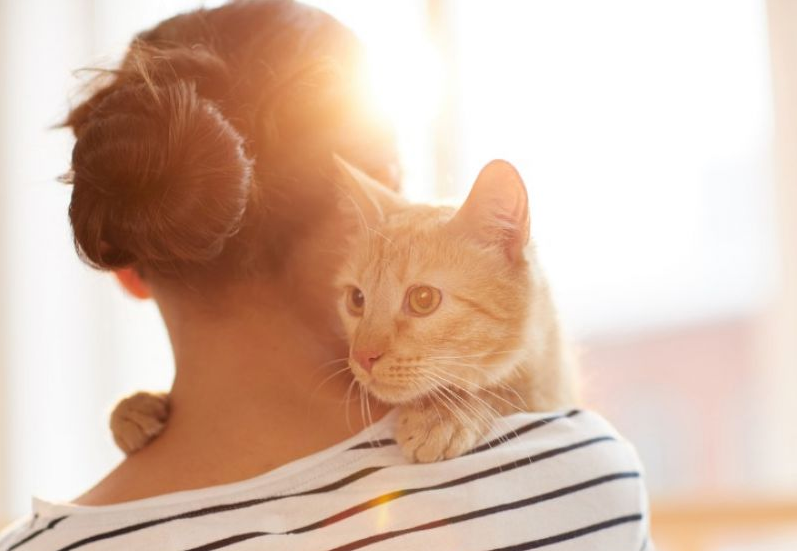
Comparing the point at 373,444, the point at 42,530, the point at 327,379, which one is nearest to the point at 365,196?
the point at 327,379

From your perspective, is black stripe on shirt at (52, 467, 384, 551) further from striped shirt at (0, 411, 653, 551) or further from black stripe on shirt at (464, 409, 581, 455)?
black stripe on shirt at (464, 409, 581, 455)

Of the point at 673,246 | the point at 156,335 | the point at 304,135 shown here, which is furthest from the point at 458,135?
the point at 304,135

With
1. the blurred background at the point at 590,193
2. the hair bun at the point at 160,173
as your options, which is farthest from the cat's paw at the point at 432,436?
the blurred background at the point at 590,193

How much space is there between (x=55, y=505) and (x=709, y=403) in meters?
2.83

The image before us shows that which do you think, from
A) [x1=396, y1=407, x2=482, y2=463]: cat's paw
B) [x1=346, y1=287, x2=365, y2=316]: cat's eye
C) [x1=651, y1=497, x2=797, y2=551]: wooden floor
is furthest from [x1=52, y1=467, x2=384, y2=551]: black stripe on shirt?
[x1=651, y1=497, x2=797, y2=551]: wooden floor

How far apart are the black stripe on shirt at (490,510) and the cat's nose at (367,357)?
0.28 m

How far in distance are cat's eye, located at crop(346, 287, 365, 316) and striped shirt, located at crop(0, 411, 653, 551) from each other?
10.6 inches

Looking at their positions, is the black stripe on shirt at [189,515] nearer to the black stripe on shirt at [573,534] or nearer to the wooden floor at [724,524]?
the black stripe on shirt at [573,534]

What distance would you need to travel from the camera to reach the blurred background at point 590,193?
2994 mm

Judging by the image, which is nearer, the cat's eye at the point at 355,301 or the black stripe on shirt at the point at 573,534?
the black stripe on shirt at the point at 573,534

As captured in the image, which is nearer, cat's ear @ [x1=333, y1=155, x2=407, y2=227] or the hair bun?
the hair bun

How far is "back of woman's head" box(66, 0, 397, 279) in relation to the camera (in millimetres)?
981

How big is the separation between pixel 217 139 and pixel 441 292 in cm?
38

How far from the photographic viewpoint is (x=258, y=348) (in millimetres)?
1104
